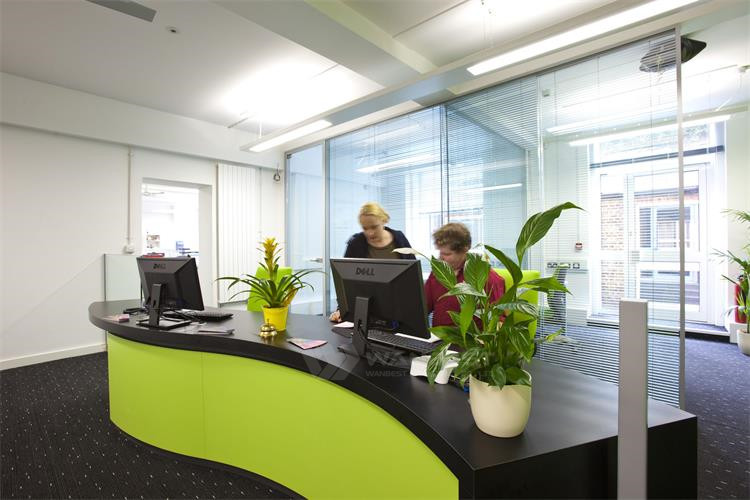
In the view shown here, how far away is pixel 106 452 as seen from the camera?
2373 mm

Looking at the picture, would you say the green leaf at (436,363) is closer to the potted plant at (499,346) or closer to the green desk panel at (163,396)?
the potted plant at (499,346)

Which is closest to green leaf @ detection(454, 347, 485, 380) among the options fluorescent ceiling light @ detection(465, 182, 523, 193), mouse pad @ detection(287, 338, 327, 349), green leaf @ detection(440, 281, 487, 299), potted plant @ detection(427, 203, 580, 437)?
potted plant @ detection(427, 203, 580, 437)

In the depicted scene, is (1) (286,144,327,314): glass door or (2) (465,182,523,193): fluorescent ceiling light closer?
(2) (465,182,523,193): fluorescent ceiling light

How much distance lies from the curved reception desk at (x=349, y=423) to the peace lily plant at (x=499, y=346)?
0.08 m

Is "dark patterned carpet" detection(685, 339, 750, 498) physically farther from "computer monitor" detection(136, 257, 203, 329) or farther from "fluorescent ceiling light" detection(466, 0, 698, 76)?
"computer monitor" detection(136, 257, 203, 329)

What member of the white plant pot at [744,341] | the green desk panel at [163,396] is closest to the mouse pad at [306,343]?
the green desk panel at [163,396]

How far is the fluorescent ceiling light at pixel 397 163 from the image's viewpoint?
4.26 meters

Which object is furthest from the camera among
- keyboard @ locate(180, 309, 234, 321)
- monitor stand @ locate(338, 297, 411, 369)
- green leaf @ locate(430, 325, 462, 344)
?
keyboard @ locate(180, 309, 234, 321)

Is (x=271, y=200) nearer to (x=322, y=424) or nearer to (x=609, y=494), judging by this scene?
(x=322, y=424)

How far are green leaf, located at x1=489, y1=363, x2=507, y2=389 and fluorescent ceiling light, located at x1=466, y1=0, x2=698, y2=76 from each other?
2.34m

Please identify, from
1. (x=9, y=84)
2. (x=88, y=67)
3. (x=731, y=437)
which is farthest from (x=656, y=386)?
(x=9, y=84)

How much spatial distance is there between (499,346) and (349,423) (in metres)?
0.77

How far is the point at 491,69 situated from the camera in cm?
295

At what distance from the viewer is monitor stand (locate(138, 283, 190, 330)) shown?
7.47 ft
